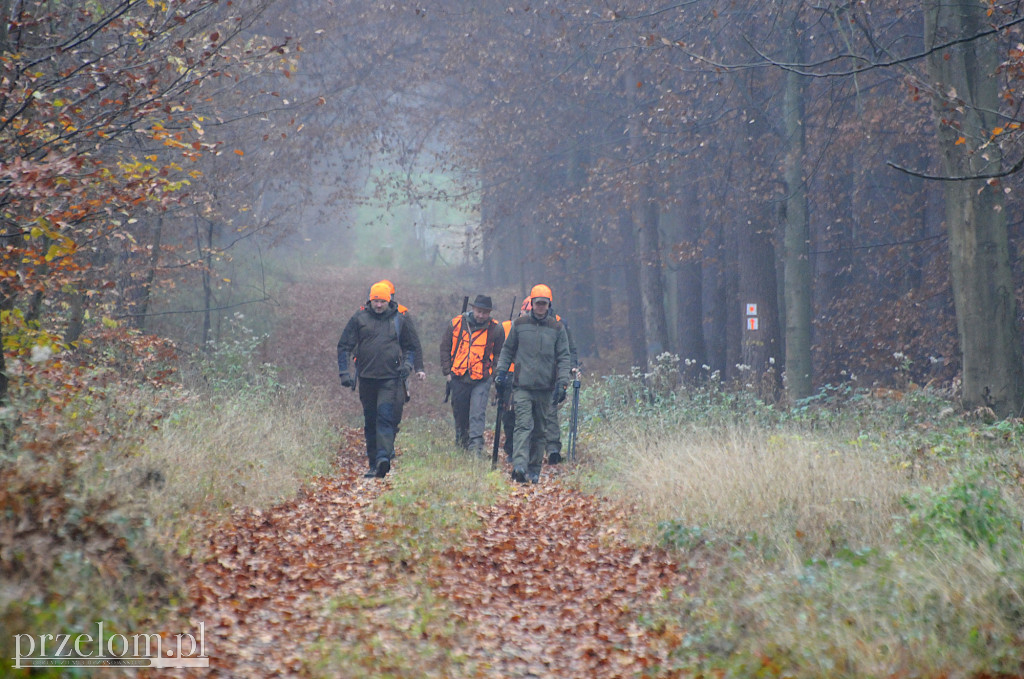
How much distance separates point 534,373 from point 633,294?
1209 cm

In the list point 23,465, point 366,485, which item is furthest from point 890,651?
point 366,485

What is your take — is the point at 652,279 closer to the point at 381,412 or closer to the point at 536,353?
the point at 536,353

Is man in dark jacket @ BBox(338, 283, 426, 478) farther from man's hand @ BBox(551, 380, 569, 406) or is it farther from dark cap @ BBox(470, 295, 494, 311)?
man's hand @ BBox(551, 380, 569, 406)

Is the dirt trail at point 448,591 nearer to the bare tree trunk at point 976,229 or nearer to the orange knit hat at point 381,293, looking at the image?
the orange knit hat at point 381,293

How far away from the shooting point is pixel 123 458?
270 inches

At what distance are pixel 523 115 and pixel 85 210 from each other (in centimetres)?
1495

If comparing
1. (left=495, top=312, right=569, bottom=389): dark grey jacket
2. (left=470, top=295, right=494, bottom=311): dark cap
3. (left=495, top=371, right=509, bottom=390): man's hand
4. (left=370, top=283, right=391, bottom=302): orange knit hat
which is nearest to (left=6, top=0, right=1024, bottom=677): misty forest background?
(left=470, top=295, right=494, bottom=311): dark cap

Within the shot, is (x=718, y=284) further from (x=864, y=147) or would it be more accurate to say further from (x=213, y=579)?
(x=213, y=579)

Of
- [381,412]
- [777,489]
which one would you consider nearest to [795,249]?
[381,412]

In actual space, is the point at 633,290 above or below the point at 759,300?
above

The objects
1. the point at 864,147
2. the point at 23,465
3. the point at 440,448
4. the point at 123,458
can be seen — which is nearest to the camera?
the point at 23,465

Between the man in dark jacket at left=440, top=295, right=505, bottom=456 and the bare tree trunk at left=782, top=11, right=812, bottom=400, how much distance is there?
15.9 ft

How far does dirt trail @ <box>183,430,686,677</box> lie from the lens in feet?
16.6

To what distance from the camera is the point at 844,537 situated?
645 cm
